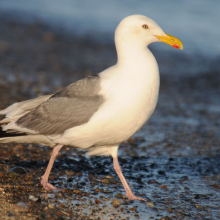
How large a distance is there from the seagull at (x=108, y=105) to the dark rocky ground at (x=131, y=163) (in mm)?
392

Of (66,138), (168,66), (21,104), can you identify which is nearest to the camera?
(66,138)

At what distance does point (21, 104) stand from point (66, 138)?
1101mm

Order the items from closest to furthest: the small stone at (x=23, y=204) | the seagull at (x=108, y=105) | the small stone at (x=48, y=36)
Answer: the small stone at (x=23, y=204) → the seagull at (x=108, y=105) → the small stone at (x=48, y=36)

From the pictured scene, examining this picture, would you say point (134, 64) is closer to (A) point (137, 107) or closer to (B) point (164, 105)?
(A) point (137, 107)

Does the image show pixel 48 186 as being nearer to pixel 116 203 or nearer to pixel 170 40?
pixel 116 203

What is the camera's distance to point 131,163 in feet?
22.9

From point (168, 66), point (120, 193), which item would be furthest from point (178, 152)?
point (168, 66)

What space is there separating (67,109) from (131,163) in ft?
6.75

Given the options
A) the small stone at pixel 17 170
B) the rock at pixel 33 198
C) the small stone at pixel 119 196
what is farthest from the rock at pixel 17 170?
the small stone at pixel 119 196

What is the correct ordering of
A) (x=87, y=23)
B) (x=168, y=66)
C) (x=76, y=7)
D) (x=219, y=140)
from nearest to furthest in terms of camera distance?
(x=219, y=140) → (x=168, y=66) → (x=87, y=23) → (x=76, y=7)

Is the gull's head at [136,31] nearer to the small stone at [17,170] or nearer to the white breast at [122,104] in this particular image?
the white breast at [122,104]

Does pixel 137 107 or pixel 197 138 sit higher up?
pixel 137 107

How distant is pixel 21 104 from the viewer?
19.9 ft

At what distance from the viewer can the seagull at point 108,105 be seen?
16.6 feet
